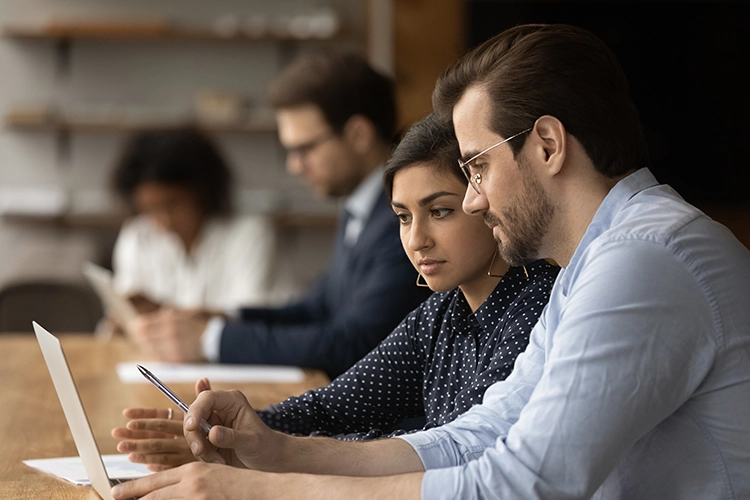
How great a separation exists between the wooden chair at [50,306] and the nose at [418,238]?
86.8 inches

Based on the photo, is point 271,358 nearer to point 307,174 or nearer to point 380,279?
point 380,279

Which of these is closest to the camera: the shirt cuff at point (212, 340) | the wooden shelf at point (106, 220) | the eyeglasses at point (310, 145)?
the shirt cuff at point (212, 340)

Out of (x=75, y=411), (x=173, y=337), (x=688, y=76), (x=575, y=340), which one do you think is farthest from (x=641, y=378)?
(x=688, y=76)

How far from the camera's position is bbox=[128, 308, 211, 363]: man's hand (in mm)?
2195

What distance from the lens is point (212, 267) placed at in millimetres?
3354

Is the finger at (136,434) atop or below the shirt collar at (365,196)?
below

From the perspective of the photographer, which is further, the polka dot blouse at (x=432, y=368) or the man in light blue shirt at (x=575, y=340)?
the polka dot blouse at (x=432, y=368)

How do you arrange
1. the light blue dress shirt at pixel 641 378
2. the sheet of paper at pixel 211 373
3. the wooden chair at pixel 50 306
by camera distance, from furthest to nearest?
the wooden chair at pixel 50 306
the sheet of paper at pixel 211 373
the light blue dress shirt at pixel 641 378

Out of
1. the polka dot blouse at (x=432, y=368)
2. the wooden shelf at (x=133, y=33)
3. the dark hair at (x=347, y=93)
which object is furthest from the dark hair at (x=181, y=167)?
the polka dot blouse at (x=432, y=368)

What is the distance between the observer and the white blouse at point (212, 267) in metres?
3.36

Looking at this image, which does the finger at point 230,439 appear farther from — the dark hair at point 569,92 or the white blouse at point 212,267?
the white blouse at point 212,267

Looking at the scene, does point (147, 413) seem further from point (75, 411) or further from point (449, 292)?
point (449, 292)

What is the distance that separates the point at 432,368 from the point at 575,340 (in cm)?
50

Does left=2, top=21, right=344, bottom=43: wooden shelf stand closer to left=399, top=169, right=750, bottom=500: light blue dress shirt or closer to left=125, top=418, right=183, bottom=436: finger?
left=125, top=418, right=183, bottom=436: finger
